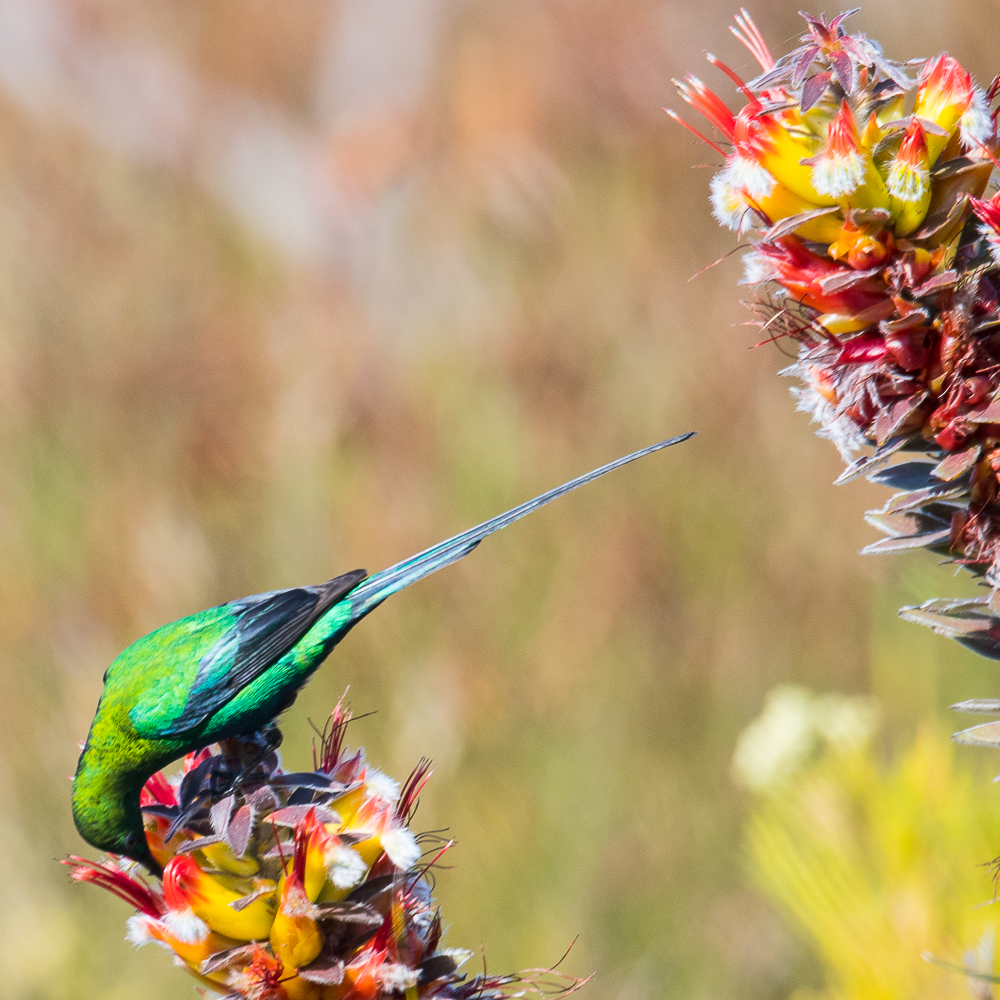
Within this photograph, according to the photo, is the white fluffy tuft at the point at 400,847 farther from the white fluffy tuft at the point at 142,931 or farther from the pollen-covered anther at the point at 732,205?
the pollen-covered anther at the point at 732,205

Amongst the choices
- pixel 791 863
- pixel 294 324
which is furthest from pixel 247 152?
pixel 791 863

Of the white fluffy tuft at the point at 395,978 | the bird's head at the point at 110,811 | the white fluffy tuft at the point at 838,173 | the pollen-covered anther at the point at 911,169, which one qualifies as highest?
the white fluffy tuft at the point at 838,173

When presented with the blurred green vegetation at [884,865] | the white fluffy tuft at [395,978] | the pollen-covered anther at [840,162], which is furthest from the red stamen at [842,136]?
the blurred green vegetation at [884,865]

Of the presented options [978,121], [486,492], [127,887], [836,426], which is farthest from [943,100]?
[486,492]

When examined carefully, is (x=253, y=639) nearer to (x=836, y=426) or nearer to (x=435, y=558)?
(x=435, y=558)

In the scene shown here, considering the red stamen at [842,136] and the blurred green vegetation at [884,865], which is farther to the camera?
the blurred green vegetation at [884,865]

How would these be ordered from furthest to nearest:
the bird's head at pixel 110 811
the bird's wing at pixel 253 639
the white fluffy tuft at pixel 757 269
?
the bird's wing at pixel 253 639, the bird's head at pixel 110 811, the white fluffy tuft at pixel 757 269

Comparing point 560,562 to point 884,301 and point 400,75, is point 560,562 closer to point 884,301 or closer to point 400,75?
point 884,301

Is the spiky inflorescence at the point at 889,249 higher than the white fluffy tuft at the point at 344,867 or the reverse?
higher
